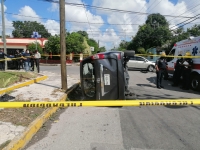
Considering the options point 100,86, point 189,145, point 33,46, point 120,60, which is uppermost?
point 33,46

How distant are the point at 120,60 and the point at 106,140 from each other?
2534mm

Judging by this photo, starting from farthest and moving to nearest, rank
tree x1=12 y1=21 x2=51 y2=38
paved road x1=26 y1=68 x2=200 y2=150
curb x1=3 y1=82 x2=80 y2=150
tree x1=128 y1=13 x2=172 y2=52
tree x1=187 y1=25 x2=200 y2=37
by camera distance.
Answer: tree x1=12 y1=21 x2=51 y2=38 < tree x1=128 y1=13 x2=172 y2=52 < tree x1=187 y1=25 x2=200 y2=37 < paved road x1=26 y1=68 x2=200 y2=150 < curb x1=3 y1=82 x2=80 y2=150

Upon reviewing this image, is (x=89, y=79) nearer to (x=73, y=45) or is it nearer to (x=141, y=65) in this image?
(x=141, y=65)

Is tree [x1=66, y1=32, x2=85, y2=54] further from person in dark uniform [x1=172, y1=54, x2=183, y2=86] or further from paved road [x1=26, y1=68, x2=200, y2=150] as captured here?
paved road [x1=26, y1=68, x2=200, y2=150]

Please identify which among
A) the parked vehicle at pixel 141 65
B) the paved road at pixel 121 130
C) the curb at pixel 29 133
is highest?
the parked vehicle at pixel 141 65

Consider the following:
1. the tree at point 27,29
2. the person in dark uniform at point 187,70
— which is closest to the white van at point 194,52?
the person in dark uniform at point 187,70

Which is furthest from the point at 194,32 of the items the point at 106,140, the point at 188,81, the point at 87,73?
the point at 106,140

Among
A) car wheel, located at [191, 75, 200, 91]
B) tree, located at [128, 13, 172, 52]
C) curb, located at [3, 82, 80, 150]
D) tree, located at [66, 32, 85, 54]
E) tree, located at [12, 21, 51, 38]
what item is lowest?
curb, located at [3, 82, 80, 150]

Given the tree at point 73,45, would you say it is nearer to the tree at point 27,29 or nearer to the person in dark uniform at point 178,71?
the person in dark uniform at point 178,71

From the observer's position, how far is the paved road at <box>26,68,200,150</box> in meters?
3.54

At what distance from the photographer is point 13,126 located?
12.9 ft

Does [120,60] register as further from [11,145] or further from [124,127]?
[11,145]

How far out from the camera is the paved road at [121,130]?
3535 millimetres

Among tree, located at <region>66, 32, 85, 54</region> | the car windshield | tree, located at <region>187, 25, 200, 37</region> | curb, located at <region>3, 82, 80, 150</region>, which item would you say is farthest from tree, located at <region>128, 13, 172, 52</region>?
curb, located at <region>3, 82, 80, 150</region>
